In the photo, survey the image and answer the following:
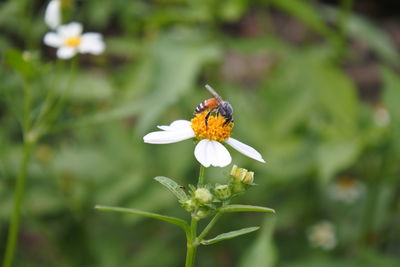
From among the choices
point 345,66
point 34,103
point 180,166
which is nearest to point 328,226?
point 180,166

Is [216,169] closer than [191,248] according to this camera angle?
No

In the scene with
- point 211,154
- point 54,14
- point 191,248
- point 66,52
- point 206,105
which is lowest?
point 191,248

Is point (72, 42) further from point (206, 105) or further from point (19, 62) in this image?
point (206, 105)

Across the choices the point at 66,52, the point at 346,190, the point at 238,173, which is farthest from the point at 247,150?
the point at 346,190

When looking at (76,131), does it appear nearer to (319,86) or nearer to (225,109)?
(319,86)

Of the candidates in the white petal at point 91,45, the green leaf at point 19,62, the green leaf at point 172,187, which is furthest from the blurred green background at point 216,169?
the green leaf at point 172,187


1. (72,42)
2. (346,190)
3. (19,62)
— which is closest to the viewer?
(19,62)

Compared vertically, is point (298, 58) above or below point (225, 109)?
above
